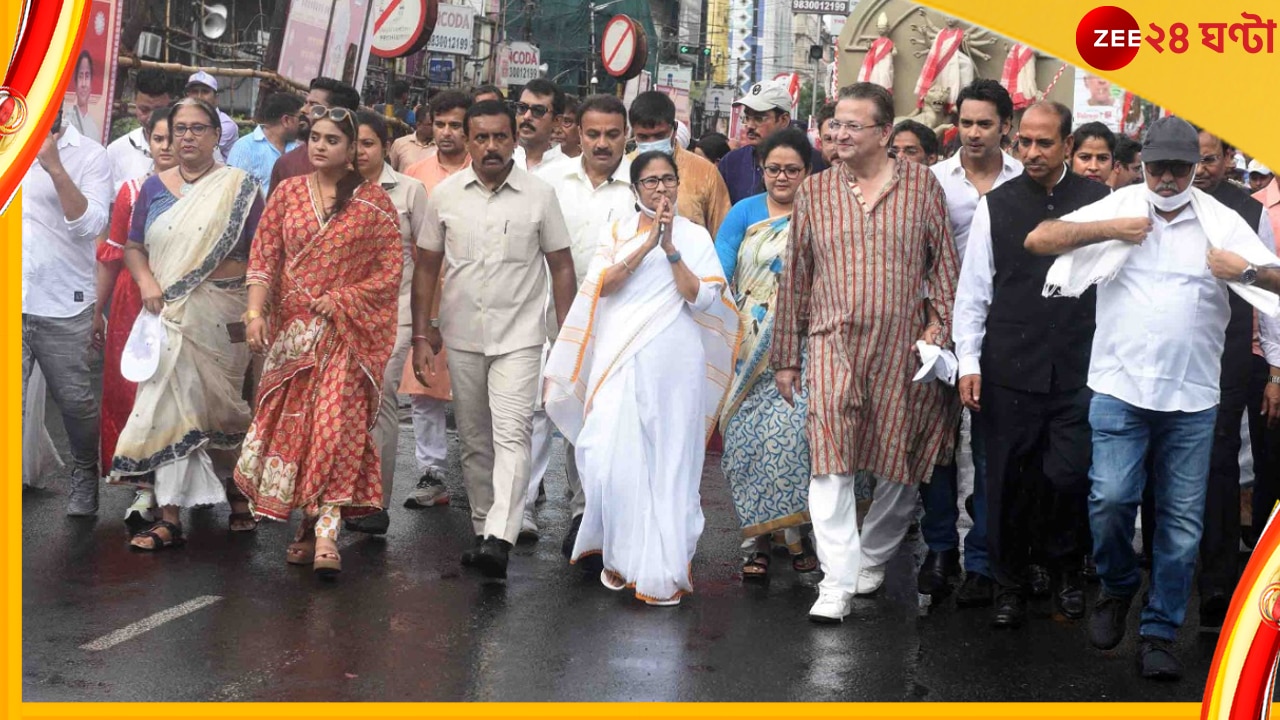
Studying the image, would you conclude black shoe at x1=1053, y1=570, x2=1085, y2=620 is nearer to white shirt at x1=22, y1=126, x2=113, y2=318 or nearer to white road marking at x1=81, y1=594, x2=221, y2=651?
white road marking at x1=81, y1=594, x2=221, y2=651

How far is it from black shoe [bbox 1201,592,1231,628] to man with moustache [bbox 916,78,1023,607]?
785 millimetres

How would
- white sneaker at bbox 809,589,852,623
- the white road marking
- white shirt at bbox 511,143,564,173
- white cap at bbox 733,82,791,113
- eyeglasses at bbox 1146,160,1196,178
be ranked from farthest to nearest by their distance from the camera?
white cap at bbox 733,82,791,113 → white shirt at bbox 511,143,564,173 → white sneaker at bbox 809,589,852,623 → eyeglasses at bbox 1146,160,1196,178 → the white road marking

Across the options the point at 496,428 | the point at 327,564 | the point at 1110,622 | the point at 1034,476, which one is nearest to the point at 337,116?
the point at 496,428

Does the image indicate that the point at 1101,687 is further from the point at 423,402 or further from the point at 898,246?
the point at 423,402

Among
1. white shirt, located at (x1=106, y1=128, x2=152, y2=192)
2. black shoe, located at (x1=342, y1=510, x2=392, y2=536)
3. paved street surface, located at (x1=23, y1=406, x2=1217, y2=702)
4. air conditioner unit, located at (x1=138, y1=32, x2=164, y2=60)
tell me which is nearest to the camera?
paved street surface, located at (x1=23, y1=406, x2=1217, y2=702)

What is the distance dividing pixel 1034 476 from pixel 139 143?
461cm

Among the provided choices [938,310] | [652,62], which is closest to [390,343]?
[938,310]

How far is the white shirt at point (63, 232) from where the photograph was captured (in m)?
6.96

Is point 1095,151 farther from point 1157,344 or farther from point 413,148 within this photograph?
point 413,148

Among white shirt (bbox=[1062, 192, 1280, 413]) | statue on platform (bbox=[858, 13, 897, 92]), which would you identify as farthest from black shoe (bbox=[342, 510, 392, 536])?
statue on platform (bbox=[858, 13, 897, 92])

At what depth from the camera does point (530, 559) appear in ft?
22.8

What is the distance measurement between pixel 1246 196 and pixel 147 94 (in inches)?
211

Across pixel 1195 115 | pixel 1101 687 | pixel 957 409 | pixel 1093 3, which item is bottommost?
pixel 1101 687

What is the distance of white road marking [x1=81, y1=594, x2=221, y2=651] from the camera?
5412 millimetres
